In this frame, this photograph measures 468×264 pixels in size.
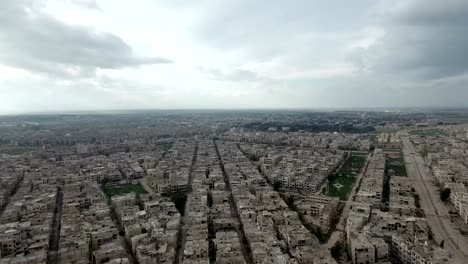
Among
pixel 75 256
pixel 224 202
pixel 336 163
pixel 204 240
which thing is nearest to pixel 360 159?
pixel 336 163

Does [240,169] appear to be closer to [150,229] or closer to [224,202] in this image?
[224,202]

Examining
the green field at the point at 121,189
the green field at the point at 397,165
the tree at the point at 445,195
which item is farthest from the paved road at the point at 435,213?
the green field at the point at 121,189

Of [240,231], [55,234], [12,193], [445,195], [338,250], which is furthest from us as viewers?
[12,193]

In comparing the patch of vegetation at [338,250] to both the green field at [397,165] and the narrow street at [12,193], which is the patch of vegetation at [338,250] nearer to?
the green field at [397,165]

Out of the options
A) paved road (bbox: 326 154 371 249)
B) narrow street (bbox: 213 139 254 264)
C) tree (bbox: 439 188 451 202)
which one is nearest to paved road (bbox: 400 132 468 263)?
tree (bbox: 439 188 451 202)

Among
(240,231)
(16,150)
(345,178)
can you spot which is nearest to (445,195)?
(345,178)

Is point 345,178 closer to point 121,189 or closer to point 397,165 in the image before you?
point 397,165
